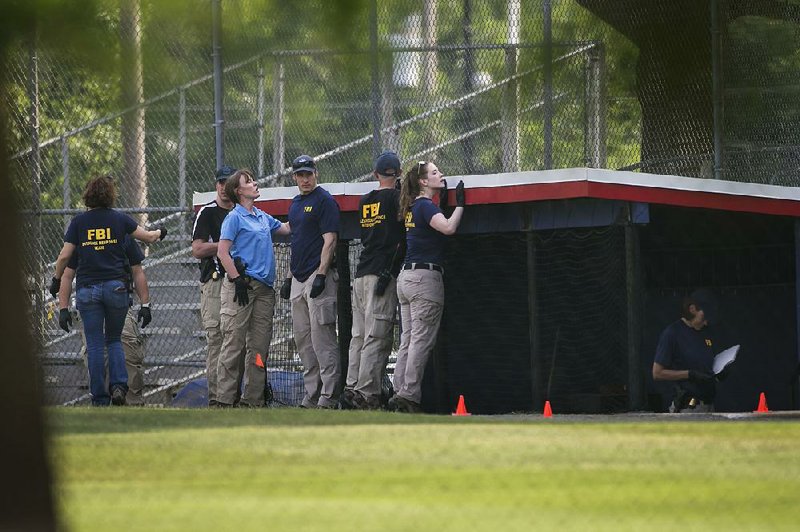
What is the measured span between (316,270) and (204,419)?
3030 mm

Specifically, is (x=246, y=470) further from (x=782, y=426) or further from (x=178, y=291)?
(x=178, y=291)

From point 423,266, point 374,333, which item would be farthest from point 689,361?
point 374,333

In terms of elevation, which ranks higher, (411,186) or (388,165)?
(388,165)

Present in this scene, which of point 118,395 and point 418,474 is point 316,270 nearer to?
point 118,395

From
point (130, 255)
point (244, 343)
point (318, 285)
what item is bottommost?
point (244, 343)

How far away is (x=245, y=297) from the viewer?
44.3 ft

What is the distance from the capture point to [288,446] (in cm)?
886

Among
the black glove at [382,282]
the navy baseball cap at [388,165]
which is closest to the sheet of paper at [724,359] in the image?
the black glove at [382,282]

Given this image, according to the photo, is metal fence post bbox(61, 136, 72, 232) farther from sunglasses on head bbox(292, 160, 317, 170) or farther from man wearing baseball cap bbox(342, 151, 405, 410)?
man wearing baseball cap bbox(342, 151, 405, 410)

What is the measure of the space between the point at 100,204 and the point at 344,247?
252cm

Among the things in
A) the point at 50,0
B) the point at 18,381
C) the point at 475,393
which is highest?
the point at 50,0

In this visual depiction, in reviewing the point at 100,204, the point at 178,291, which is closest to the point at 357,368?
the point at 100,204

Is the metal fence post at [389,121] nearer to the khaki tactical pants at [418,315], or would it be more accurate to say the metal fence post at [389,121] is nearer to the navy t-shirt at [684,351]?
the khaki tactical pants at [418,315]

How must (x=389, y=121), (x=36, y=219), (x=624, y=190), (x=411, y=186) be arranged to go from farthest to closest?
(x=36, y=219), (x=389, y=121), (x=624, y=190), (x=411, y=186)
